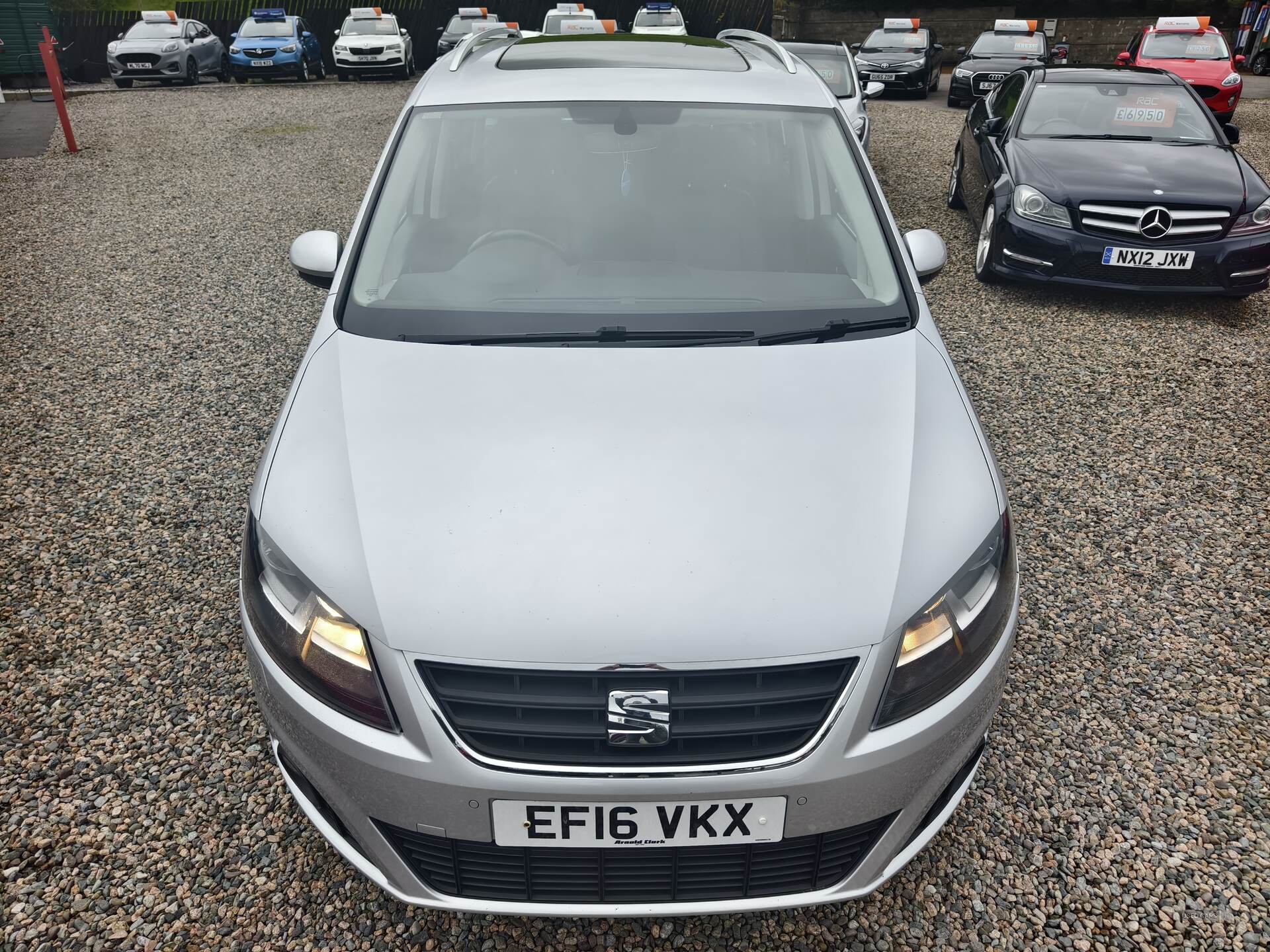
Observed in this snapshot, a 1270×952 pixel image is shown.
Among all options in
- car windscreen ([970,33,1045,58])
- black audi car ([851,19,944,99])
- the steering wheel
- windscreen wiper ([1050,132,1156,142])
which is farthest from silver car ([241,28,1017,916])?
car windscreen ([970,33,1045,58])

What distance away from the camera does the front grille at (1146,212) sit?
632 centimetres

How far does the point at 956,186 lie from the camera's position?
899 centimetres

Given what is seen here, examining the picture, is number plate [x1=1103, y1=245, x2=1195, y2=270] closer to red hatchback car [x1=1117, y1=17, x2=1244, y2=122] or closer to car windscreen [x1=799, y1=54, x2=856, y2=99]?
car windscreen [x1=799, y1=54, x2=856, y2=99]

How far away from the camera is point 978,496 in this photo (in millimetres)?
2188

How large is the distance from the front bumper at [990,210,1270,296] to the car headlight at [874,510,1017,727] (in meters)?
5.08

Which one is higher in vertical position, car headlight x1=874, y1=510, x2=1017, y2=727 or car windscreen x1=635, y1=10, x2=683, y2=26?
car headlight x1=874, y1=510, x2=1017, y2=727

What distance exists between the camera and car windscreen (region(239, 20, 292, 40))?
22.0m

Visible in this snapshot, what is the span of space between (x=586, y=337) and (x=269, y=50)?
22.8 metres

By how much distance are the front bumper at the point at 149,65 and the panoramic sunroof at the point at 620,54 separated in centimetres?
2064

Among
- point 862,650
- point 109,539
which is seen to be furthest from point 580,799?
point 109,539

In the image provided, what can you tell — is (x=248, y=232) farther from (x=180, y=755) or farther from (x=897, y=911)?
(x=897, y=911)

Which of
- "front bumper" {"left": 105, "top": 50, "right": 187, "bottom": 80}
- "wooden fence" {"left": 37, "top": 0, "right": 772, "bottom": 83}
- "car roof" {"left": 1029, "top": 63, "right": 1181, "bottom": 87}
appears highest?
"car roof" {"left": 1029, "top": 63, "right": 1181, "bottom": 87}

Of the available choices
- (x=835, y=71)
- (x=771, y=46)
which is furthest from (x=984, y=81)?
(x=771, y=46)

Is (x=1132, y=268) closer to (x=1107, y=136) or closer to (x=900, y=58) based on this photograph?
(x=1107, y=136)
